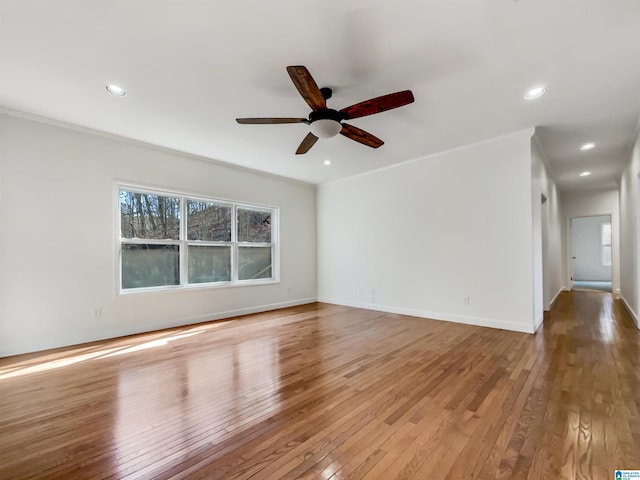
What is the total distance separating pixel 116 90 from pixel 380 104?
2.53 meters

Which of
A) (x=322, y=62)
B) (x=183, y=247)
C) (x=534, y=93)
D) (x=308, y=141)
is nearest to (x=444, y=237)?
(x=534, y=93)

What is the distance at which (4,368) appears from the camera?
277cm

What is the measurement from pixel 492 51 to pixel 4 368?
527 cm

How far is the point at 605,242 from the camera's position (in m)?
9.60

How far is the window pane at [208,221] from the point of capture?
469cm

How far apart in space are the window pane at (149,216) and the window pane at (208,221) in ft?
0.71

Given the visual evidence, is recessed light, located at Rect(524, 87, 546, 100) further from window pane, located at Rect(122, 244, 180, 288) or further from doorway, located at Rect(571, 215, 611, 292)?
doorway, located at Rect(571, 215, 611, 292)

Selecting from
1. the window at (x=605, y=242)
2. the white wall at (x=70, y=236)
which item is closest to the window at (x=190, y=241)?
the white wall at (x=70, y=236)

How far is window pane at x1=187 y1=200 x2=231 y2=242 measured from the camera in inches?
185

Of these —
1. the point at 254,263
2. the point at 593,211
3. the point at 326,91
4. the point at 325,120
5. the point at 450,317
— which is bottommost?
the point at 450,317

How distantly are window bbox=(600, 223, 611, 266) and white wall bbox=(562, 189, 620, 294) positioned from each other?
3.17m

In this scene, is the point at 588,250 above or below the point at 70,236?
below

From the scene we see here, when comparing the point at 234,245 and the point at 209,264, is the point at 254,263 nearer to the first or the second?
the point at 234,245

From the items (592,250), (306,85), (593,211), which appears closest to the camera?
(306,85)
